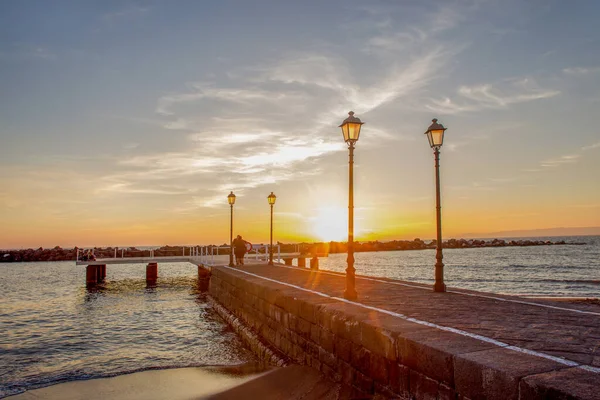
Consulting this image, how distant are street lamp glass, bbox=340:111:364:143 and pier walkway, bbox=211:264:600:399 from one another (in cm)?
325

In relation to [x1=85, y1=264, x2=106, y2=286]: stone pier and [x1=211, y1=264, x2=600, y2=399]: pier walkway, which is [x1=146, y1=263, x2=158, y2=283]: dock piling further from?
[x1=211, y1=264, x2=600, y2=399]: pier walkway

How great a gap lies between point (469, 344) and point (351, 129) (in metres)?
5.16

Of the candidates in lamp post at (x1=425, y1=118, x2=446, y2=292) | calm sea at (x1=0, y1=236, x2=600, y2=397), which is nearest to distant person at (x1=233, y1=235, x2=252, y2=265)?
calm sea at (x1=0, y1=236, x2=600, y2=397)

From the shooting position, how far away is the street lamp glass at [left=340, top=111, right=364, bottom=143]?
28.9 ft

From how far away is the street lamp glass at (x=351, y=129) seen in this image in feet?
28.9

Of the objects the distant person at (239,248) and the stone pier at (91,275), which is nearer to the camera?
the distant person at (239,248)

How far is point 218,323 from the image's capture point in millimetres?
15594

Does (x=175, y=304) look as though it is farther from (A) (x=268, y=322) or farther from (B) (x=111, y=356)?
(A) (x=268, y=322)

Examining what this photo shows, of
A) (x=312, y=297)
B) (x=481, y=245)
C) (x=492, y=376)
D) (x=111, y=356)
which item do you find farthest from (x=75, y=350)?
(x=481, y=245)

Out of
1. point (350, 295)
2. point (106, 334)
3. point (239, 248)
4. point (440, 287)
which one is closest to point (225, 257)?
point (239, 248)

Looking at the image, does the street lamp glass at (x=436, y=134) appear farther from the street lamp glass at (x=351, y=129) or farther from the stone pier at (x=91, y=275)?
the stone pier at (x=91, y=275)

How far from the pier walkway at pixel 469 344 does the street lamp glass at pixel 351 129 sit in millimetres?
3248

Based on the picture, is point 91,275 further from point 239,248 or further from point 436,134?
point 436,134

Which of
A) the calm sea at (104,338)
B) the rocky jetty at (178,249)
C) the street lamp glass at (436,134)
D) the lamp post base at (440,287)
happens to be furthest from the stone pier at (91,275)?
the street lamp glass at (436,134)
